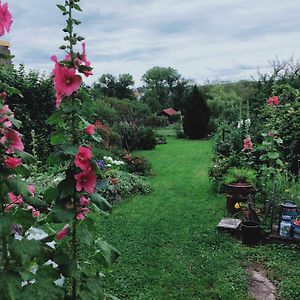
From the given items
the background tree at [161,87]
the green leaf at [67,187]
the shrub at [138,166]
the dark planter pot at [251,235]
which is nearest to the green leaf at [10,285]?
the green leaf at [67,187]

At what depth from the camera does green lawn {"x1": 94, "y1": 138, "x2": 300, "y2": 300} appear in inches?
136

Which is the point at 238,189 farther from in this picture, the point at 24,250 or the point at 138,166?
the point at 24,250

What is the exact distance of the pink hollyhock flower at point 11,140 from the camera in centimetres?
147

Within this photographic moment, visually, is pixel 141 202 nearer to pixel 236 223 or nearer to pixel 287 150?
pixel 236 223

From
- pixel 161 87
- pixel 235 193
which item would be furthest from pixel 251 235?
pixel 161 87

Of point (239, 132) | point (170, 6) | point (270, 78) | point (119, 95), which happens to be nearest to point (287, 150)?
point (239, 132)

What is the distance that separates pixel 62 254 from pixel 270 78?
1218 centimetres

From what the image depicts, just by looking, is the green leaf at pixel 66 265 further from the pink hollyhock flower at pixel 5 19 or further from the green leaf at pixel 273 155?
the green leaf at pixel 273 155

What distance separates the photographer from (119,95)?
3309cm

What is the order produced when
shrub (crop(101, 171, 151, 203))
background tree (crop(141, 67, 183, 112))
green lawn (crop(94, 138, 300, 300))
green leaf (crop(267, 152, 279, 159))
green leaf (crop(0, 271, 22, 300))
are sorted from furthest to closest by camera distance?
background tree (crop(141, 67, 183, 112)) < shrub (crop(101, 171, 151, 203)) < green leaf (crop(267, 152, 279, 159)) < green lawn (crop(94, 138, 300, 300)) < green leaf (crop(0, 271, 22, 300))

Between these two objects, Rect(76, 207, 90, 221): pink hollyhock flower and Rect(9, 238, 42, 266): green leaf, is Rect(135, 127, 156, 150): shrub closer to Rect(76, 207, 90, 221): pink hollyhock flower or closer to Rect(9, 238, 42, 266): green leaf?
Rect(76, 207, 90, 221): pink hollyhock flower

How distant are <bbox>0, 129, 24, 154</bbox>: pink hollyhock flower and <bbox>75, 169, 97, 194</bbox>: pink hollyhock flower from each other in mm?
286

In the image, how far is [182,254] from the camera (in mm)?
Answer: 4305

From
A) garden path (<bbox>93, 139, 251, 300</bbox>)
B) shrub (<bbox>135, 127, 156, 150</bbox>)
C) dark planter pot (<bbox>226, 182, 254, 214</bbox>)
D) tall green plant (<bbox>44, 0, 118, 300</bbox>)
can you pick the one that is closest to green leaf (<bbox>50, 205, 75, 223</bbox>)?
tall green plant (<bbox>44, 0, 118, 300</bbox>)
